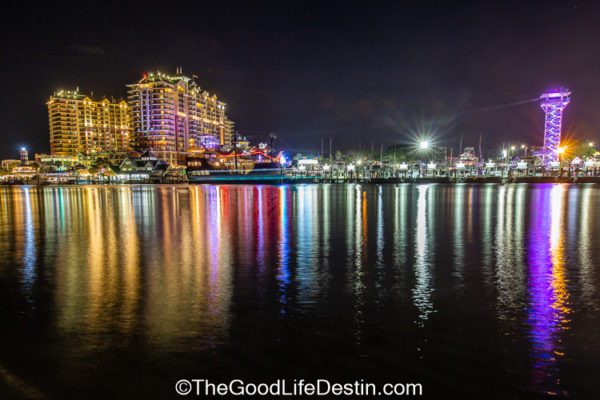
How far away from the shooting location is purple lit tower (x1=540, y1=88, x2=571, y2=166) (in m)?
112

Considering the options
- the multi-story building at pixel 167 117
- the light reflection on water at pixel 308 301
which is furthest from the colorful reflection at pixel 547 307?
the multi-story building at pixel 167 117

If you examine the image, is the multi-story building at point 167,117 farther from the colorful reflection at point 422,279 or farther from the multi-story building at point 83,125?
the colorful reflection at point 422,279

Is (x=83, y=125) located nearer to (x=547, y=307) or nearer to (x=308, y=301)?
(x=308, y=301)

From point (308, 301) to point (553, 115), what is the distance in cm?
12681

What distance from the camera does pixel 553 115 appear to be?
113 m

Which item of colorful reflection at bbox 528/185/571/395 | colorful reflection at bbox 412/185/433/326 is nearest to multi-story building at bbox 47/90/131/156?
colorful reflection at bbox 412/185/433/326

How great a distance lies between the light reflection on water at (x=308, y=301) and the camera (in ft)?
20.2

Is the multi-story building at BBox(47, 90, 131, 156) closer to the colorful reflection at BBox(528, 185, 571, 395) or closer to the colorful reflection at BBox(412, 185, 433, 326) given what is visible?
the colorful reflection at BBox(412, 185, 433, 326)

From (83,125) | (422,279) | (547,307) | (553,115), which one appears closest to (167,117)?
(83,125)

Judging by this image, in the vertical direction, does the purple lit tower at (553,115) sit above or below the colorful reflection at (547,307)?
above

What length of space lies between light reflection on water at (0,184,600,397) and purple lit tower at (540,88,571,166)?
113 m

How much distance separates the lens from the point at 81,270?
38.1 feet

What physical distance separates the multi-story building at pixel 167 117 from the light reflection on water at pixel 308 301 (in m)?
128

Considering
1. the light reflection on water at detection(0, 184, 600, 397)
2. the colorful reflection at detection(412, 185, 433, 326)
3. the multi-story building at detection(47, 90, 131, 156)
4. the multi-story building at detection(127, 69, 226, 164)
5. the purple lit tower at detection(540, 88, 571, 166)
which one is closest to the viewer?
the light reflection on water at detection(0, 184, 600, 397)
